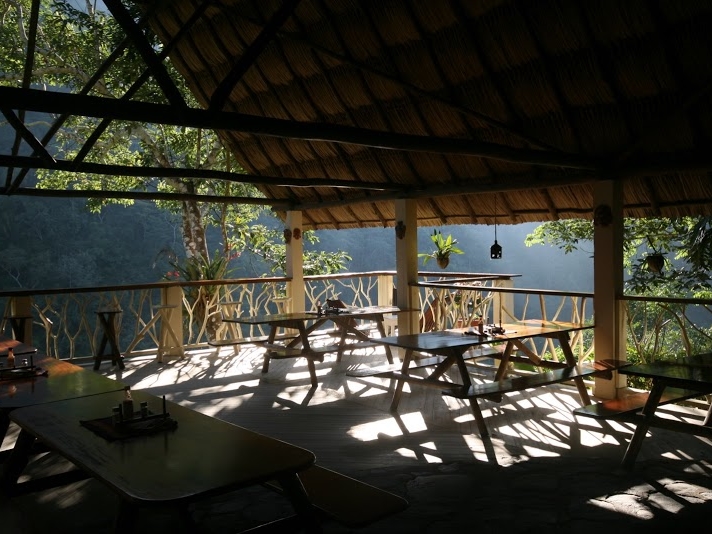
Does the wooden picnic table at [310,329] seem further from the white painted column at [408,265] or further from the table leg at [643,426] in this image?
the table leg at [643,426]

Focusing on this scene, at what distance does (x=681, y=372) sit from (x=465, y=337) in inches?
74.6

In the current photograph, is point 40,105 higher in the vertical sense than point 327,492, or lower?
higher

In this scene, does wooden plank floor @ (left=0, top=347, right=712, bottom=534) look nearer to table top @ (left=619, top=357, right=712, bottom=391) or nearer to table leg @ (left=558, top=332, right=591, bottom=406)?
table leg @ (left=558, top=332, right=591, bottom=406)

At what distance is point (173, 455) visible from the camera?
8.78 ft

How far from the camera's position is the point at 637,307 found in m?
15.9

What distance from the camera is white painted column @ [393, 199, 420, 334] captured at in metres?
8.20

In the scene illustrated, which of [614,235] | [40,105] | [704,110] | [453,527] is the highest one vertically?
[704,110]

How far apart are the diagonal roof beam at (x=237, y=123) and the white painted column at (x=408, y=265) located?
2593 mm

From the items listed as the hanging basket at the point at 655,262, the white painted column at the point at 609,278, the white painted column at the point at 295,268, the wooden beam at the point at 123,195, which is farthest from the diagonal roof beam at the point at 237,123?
the white painted column at the point at 295,268

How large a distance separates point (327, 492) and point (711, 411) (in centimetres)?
316

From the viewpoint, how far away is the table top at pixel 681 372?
3.99m

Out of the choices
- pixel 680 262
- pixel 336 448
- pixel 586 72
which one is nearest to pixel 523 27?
pixel 586 72

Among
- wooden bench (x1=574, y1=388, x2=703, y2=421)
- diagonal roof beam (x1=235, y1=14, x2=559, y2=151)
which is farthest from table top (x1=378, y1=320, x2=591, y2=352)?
diagonal roof beam (x1=235, y1=14, x2=559, y2=151)

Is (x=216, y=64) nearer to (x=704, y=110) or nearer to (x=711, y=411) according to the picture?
(x=704, y=110)
